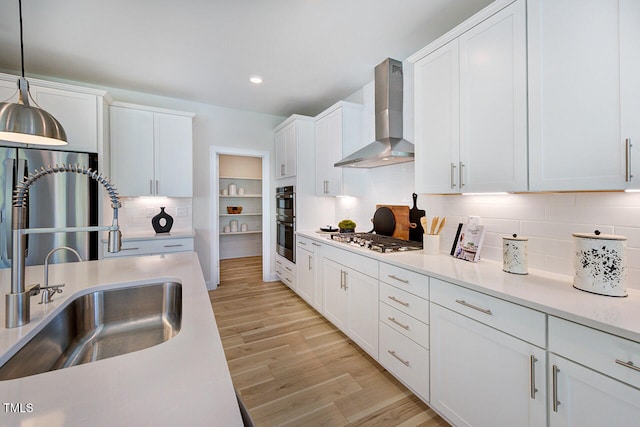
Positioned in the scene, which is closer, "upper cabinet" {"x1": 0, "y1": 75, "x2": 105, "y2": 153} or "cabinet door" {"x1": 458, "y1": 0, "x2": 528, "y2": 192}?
"cabinet door" {"x1": 458, "y1": 0, "x2": 528, "y2": 192}

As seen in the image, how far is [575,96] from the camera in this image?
1250 millimetres

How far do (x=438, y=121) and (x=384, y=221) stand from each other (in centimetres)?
124

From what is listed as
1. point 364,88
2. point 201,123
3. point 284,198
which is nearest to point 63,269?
point 284,198

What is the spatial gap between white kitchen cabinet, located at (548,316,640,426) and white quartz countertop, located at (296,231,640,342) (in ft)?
0.15

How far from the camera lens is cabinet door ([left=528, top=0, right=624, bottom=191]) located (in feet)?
3.77

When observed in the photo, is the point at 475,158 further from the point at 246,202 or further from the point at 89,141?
the point at 246,202

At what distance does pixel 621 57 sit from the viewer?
1125mm

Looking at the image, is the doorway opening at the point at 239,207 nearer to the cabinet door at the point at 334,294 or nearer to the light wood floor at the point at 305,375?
the light wood floor at the point at 305,375

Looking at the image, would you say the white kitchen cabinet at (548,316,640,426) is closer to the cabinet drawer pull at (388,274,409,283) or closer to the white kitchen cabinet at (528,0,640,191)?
the white kitchen cabinet at (528,0,640,191)

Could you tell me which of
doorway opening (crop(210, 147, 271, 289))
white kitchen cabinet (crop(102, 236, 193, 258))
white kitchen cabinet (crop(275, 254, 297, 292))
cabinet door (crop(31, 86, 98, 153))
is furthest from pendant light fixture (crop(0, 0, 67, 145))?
doorway opening (crop(210, 147, 271, 289))

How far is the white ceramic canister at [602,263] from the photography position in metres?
1.17

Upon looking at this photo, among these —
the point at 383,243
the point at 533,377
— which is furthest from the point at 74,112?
the point at 533,377

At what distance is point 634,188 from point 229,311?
3.41 metres

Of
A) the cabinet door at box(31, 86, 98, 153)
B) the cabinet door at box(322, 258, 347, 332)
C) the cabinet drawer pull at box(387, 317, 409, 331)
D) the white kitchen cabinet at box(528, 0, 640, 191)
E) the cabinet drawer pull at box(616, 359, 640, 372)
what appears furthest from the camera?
the cabinet door at box(31, 86, 98, 153)
